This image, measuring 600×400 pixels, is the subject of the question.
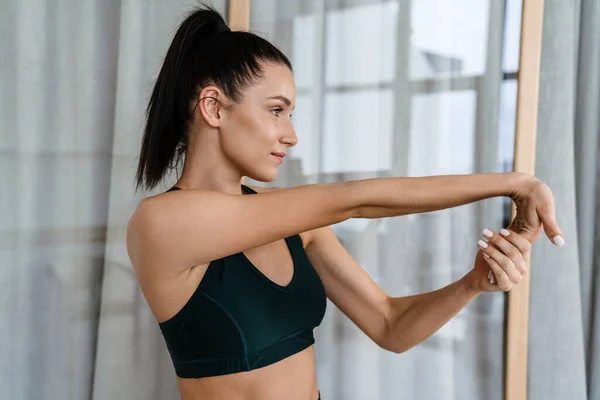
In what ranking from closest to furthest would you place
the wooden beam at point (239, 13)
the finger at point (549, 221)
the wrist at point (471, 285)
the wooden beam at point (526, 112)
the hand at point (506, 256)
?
the finger at point (549, 221) → the hand at point (506, 256) → the wrist at point (471, 285) → the wooden beam at point (526, 112) → the wooden beam at point (239, 13)

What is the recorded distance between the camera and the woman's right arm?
0.92 meters

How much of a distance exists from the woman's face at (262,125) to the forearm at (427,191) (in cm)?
18

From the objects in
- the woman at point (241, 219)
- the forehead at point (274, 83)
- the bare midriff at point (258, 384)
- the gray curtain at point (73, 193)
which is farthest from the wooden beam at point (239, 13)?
the bare midriff at point (258, 384)

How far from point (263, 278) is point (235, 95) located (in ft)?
1.11

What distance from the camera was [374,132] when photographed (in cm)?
183

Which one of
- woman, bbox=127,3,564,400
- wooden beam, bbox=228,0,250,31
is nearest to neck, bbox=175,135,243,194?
woman, bbox=127,3,564,400

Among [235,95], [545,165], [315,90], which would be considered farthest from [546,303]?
[235,95]

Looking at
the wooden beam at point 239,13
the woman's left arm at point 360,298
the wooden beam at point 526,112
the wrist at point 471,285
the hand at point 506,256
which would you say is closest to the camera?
the hand at point 506,256

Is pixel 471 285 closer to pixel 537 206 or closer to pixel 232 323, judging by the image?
pixel 537 206

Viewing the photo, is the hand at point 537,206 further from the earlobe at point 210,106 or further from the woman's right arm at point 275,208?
the earlobe at point 210,106

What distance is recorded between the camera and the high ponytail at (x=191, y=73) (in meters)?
1.03

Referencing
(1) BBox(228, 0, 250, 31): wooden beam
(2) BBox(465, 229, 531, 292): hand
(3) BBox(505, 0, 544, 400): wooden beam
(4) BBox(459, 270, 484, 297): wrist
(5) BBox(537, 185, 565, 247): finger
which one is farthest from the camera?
(1) BBox(228, 0, 250, 31): wooden beam

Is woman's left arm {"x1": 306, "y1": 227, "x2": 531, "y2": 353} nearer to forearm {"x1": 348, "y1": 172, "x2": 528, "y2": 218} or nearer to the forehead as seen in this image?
forearm {"x1": 348, "y1": 172, "x2": 528, "y2": 218}

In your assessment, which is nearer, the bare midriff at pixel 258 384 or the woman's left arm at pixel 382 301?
the bare midriff at pixel 258 384
